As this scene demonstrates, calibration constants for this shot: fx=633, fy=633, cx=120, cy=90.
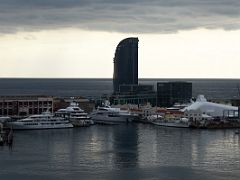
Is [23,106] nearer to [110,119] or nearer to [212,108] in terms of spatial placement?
[110,119]

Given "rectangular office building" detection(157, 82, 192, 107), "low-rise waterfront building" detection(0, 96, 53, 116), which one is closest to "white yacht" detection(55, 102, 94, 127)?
"low-rise waterfront building" detection(0, 96, 53, 116)

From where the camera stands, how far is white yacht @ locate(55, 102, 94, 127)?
65750 millimetres

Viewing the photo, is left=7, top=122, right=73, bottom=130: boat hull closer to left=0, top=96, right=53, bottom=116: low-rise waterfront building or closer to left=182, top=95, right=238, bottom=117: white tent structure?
left=0, top=96, right=53, bottom=116: low-rise waterfront building

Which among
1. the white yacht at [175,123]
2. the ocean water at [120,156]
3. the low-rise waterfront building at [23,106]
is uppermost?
the low-rise waterfront building at [23,106]

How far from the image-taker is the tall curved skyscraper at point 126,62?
4700 inches

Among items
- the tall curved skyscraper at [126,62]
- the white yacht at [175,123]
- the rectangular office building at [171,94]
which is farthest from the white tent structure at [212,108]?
the tall curved skyscraper at [126,62]

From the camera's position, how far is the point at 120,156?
41156 millimetres

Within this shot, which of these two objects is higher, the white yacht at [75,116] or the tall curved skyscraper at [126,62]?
the tall curved skyscraper at [126,62]

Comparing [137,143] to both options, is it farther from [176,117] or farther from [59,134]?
[176,117]

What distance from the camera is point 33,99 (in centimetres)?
7138

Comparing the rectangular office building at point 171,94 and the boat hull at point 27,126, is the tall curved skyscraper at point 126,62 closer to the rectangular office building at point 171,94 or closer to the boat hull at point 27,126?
the rectangular office building at point 171,94

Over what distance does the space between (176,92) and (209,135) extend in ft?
104

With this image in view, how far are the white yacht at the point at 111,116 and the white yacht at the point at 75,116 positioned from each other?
3099 mm

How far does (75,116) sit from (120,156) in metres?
25.9
